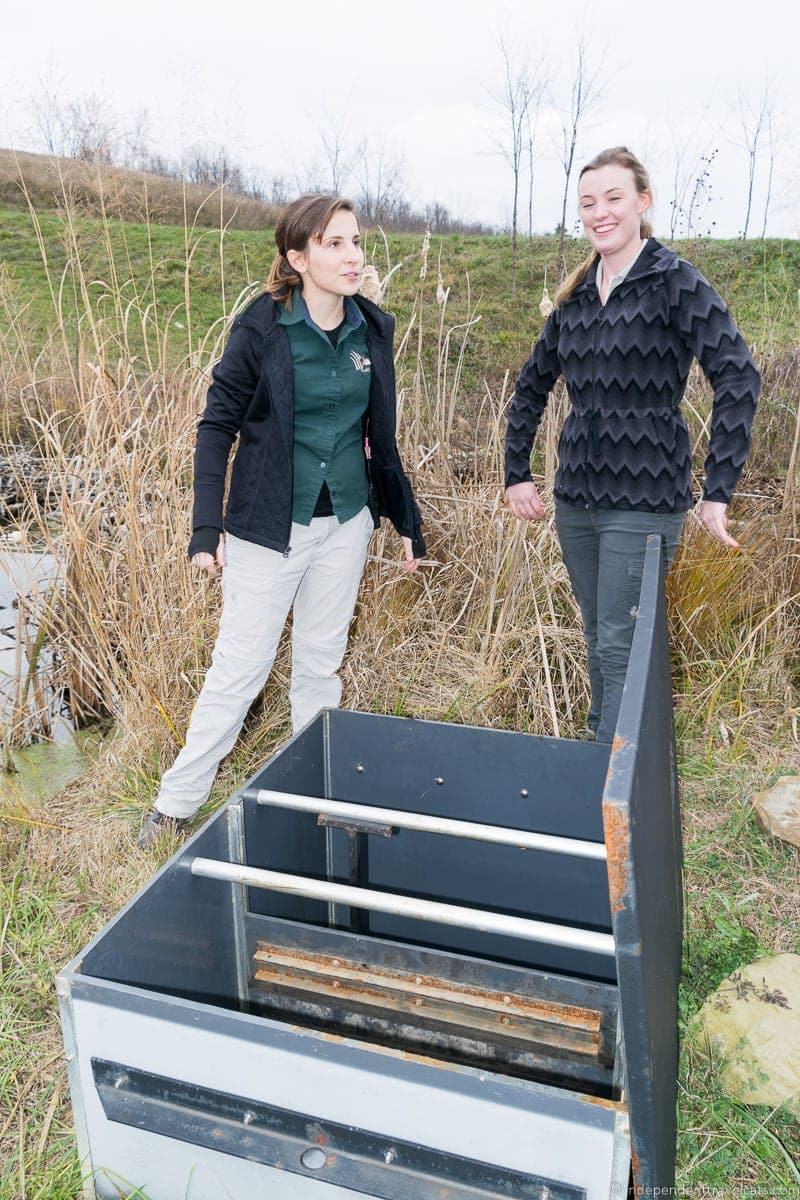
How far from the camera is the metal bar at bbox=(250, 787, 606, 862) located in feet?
5.12

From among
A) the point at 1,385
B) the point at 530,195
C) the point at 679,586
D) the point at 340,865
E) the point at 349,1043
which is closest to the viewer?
the point at 349,1043

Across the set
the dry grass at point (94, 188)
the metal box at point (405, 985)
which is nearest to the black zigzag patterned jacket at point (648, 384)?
the metal box at point (405, 985)

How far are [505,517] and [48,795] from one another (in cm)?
179

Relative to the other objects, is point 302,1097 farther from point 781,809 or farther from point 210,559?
point 781,809

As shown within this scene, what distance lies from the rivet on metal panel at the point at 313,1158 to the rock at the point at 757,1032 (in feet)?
3.31

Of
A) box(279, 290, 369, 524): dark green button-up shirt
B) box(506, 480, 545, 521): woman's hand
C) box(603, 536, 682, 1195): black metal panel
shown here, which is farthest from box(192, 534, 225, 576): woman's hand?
box(603, 536, 682, 1195): black metal panel

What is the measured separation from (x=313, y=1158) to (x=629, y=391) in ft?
5.45

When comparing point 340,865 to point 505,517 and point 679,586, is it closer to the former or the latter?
point 505,517

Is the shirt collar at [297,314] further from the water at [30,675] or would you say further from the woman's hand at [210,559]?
the water at [30,675]

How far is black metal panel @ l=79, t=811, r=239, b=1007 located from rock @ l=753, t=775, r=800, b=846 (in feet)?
5.08

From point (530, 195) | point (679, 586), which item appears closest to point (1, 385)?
point (679, 586)

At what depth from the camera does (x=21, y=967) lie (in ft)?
7.10

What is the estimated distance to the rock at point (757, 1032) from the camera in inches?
69.6

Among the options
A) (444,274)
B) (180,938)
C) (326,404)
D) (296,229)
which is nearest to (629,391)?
(326,404)
